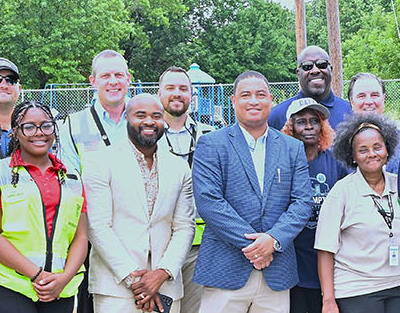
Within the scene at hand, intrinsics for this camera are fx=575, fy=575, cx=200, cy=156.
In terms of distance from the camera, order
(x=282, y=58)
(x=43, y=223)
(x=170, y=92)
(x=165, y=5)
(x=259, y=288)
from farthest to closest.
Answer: (x=282, y=58) < (x=165, y=5) < (x=170, y=92) < (x=259, y=288) < (x=43, y=223)

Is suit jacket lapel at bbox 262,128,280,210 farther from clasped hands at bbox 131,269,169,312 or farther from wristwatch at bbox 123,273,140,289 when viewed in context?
wristwatch at bbox 123,273,140,289

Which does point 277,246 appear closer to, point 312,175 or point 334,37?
point 312,175

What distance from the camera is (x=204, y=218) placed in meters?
4.03

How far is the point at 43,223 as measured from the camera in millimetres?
3721

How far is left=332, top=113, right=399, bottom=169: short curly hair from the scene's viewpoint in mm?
4266

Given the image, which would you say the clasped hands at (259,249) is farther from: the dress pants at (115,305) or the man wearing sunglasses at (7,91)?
the man wearing sunglasses at (7,91)

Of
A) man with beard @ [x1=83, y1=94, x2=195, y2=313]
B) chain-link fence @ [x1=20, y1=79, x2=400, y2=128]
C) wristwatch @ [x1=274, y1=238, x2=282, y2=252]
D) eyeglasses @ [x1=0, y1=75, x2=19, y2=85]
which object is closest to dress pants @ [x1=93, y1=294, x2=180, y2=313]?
man with beard @ [x1=83, y1=94, x2=195, y2=313]

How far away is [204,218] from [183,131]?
132cm

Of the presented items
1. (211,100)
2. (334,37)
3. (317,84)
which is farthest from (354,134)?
(211,100)

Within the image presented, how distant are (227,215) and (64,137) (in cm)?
174

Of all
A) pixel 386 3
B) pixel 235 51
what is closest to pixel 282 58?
pixel 235 51

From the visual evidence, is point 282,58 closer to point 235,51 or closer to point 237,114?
point 235,51

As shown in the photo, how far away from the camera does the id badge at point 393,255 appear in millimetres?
3918

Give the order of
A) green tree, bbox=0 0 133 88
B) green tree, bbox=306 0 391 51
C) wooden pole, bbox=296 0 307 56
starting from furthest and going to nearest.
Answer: green tree, bbox=306 0 391 51 < green tree, bbox=0 0 133 88 < wooden pole, bbox=296 0 307 56
